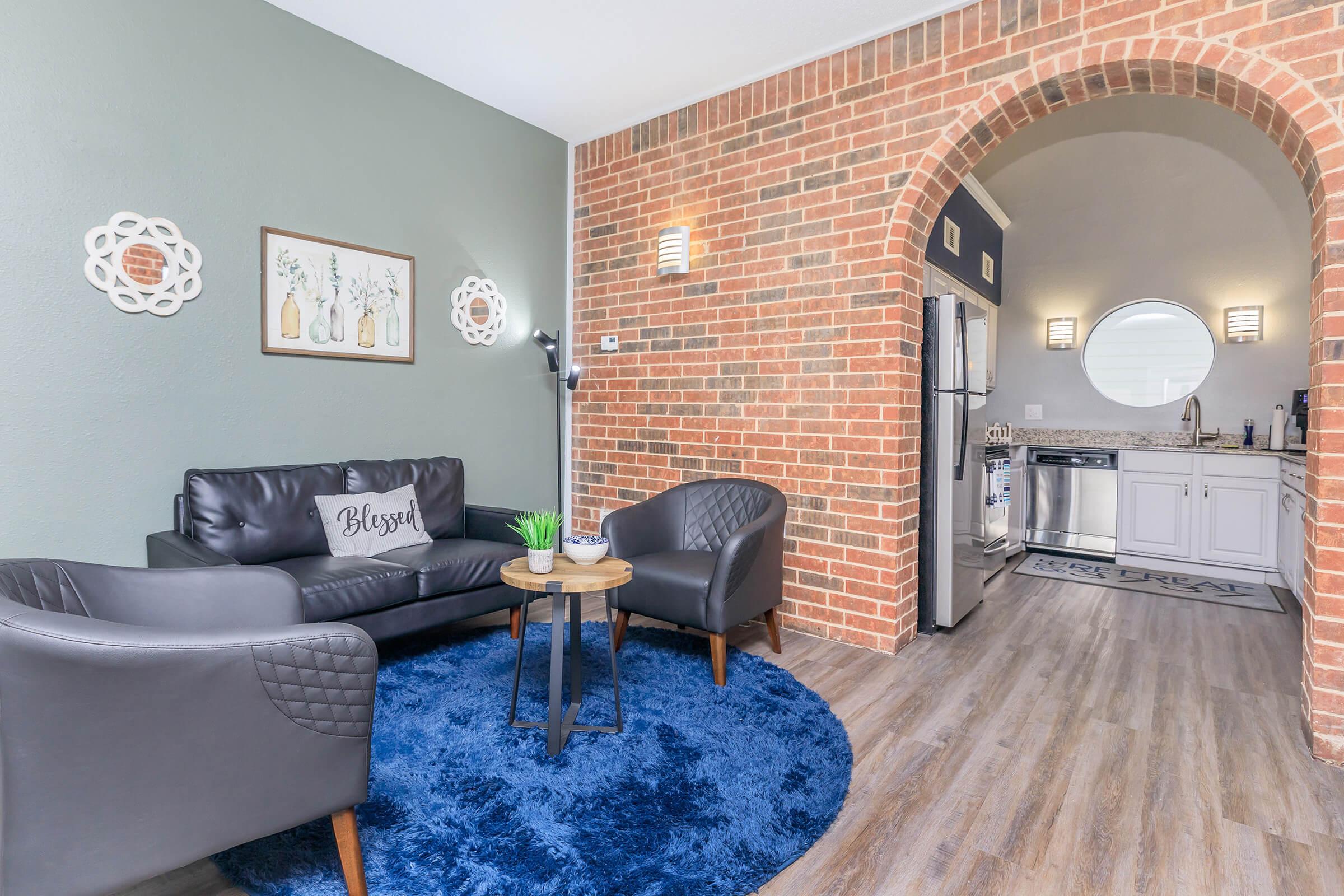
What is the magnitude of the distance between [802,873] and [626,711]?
0.97 metres

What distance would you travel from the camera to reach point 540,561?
92.0 inches

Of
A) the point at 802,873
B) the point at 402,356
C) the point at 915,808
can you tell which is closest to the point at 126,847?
the point at 802,873

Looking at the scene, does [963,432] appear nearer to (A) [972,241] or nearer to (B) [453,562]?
(A) [972,241]

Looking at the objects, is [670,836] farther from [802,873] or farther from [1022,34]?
[1022,34]

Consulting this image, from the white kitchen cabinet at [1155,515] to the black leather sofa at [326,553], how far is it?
453 cm

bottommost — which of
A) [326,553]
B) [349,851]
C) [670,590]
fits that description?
[349,851]

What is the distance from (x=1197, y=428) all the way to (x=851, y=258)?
12.0ft

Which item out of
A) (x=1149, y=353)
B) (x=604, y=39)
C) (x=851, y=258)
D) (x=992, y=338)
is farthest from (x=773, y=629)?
(x=1149, y=353)

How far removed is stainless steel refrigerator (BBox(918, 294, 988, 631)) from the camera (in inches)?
136

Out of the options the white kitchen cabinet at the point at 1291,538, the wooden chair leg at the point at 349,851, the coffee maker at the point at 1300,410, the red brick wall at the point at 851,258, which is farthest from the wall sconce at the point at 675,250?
the coffee maker at the point at 1300,410

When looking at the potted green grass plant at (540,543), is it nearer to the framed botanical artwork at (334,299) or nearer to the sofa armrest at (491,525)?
the sofa armrest at (491,525)

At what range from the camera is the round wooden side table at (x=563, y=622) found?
2.22 metres

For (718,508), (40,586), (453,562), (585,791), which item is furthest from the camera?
(718,508)

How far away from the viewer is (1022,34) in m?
2.84
